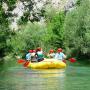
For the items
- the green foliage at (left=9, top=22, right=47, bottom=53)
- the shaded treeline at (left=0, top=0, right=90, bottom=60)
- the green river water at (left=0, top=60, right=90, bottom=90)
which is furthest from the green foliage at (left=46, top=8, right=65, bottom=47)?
the green river water at (left=0, top=60, right=90, bottom=90)

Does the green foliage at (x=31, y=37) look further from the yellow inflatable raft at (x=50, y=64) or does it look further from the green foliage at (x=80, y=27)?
the yellow inflatable raft at (x=50, y=64)

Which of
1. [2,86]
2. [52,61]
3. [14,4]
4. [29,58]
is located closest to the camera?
[2,86]

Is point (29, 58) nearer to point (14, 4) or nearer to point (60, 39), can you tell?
point (14, 4)

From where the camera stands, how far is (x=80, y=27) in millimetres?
59531

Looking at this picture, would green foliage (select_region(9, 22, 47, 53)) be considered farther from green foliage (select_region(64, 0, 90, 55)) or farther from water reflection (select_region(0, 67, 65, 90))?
water reflection (select_region(0, 67, 65, 90))

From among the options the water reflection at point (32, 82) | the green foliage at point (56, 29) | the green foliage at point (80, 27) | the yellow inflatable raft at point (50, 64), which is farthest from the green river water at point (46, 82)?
the green foliage at point (56, 29)

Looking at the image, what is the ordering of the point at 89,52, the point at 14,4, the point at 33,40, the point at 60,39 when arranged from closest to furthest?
1. the point at 14,4
2. the point at 89,52
3. the point at 60,39
4. the point at 33,40

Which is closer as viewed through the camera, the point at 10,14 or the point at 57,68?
the point at 10,14

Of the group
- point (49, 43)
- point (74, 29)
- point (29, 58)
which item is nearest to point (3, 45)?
point (49, 43)

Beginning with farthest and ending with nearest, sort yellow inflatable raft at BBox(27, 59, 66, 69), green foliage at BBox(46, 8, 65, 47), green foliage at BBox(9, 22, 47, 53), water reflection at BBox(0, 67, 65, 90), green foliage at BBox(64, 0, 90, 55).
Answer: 1. green foliage at BBox(9, 22, 47, 53)
2. green foliage at BBox(46, 8, 65, 47)
3. green foliage at BBox(64, 0, 90, 55)
4. yellow inflatable raft at BBox(27, 59, 66, 69)
5. water reflection at BBox(0, 67, 65, 90)

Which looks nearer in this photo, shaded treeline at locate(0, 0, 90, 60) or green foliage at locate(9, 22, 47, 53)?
shaded treeline at locate(0, 0, 90, 60)

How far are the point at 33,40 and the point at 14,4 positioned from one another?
62779 millimetres

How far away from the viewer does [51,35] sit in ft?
253

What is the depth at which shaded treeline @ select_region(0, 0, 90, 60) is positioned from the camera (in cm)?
5850
